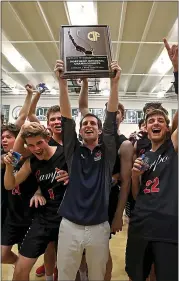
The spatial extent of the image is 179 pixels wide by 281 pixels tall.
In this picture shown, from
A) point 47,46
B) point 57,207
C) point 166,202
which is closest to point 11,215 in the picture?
point 57,207

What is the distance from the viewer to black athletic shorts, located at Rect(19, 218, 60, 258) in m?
2.12

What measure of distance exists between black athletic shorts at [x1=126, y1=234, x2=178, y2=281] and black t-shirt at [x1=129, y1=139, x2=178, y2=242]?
5cm

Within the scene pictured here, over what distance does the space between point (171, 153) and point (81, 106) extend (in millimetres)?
1038

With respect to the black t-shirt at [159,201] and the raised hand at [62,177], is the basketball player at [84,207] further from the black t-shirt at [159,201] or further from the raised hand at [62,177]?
the black t-shirt at [159,201]

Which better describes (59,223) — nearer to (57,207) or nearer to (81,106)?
(57,207)

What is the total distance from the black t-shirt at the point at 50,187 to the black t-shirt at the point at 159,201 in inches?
25.2

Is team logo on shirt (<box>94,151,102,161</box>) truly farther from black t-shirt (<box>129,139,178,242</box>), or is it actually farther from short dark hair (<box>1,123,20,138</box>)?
short dark hair (<box>1,123,20,138</box>)

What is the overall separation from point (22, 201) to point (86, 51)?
57.7 inches

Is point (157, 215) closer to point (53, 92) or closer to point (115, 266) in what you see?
point (115, 266)

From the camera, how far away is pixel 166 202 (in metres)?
1.73

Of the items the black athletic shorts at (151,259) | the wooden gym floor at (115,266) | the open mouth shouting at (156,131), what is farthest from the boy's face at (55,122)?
the wooden gym floor at (115,266)

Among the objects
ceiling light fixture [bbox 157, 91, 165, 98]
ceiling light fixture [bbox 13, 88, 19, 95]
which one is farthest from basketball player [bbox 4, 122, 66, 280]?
ceiling light fixture [bbox 13, 88, 19, 95]

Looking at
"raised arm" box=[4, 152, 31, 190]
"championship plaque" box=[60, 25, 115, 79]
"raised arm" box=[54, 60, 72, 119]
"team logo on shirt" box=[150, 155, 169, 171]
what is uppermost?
"championship plaque" box=[60, 25, 115, 79]

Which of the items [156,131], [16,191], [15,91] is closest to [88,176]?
[156,131]
